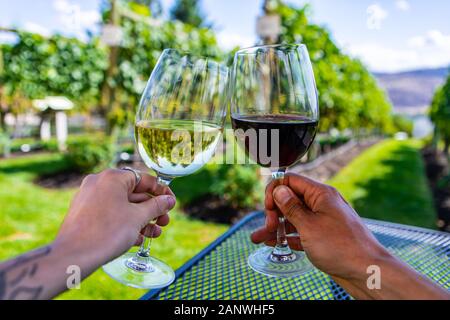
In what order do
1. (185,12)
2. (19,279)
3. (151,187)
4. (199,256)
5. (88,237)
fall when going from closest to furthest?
1. (19,279)
2. (88,237)
3. (151,187)
4. (199,256)
5. (185,12)

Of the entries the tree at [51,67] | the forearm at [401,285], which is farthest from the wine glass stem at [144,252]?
the tree at [51,67]

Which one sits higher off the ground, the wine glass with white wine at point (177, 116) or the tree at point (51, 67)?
the tree at point (51, 67)

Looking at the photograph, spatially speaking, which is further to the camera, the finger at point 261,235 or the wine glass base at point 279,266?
the finger at point 261,235

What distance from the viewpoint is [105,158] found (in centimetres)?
870

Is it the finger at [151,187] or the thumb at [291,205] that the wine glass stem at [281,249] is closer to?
the thumb at [291,205]

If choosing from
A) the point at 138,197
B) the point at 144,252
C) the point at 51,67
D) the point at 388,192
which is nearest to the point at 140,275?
the point at 144,252

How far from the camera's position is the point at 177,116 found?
131 cm

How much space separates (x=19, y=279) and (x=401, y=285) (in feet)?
2.99

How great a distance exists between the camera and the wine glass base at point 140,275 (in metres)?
1.24

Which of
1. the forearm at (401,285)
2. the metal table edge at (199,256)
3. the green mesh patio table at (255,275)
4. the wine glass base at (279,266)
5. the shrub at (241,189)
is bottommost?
the shrub at (241,189)

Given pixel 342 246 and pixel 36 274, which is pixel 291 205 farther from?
pixel 36 274

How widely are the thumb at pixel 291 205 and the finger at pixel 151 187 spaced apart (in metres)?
0.38

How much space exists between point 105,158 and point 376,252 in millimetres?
8180
